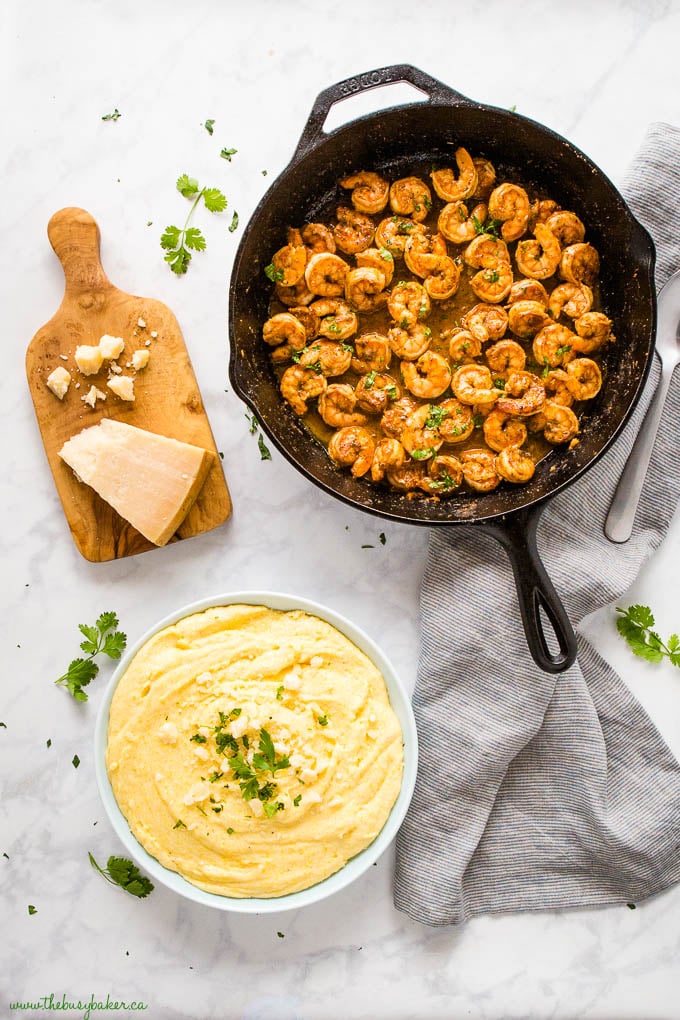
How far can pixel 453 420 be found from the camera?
10.4ft

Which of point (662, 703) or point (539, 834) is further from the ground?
point (662, 703)

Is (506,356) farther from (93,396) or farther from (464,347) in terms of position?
(93,396)

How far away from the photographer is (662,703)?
3418 millimetres

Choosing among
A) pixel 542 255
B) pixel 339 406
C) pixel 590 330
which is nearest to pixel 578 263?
pixel 542 255

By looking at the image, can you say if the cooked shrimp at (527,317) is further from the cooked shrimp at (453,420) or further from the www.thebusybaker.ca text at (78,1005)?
the www.thebusybaker.ca text at (78,1005)

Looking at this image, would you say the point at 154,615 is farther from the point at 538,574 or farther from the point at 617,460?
the point at 617,460

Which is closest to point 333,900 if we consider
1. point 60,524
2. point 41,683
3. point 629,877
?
point 629,877

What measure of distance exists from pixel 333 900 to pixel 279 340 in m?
2.22

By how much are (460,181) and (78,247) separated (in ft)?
4.85

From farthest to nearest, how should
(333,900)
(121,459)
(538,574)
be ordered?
(333,900), (121,459), (538,574)

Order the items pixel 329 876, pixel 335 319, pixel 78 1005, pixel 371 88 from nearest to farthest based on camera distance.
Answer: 1. pixel 371 88
2. pixel 329 876
3. pixel 335 319
4. pixel 78 1005

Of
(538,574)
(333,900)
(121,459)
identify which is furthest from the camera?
(333,900)

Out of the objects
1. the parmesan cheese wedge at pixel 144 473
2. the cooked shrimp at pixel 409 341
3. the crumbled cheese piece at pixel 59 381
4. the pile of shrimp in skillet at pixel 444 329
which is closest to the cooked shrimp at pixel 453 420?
the pile of shrimp in skillet at pixel 444 329

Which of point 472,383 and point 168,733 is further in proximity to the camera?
point 472,383
